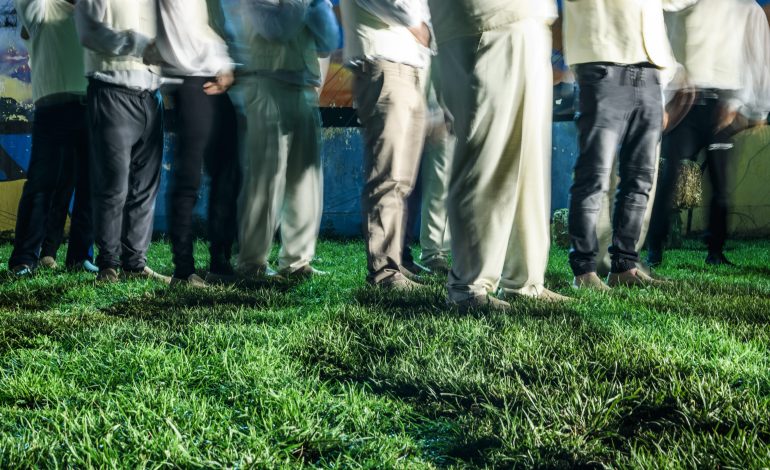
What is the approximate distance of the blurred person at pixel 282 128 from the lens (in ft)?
14.6

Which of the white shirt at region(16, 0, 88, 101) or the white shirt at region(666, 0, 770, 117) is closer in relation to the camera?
the white shirt at region(666, 0, 770, 117)

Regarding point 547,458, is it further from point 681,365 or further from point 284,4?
point 284,4

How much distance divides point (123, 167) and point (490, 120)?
2385mm

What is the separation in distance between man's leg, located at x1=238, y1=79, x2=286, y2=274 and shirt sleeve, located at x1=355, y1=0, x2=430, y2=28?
0.81 meters

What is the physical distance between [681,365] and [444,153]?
3280 mm

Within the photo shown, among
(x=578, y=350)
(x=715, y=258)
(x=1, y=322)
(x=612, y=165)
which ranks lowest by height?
(x=715, y=258)

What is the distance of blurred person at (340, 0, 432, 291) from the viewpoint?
13.0 ft

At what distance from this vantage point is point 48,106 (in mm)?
4984

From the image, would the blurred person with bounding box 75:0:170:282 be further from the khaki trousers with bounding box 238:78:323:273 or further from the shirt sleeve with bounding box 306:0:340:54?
the shirt sleeve with bounding box 306:0:340:54

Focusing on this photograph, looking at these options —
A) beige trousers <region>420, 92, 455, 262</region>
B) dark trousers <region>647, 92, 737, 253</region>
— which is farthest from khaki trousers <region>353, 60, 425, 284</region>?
dark trousers <region>647, 92, 737, 253</region>

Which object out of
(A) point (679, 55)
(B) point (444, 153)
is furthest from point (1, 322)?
(A) point (679, 55)

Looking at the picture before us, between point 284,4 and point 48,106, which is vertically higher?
point 284,4

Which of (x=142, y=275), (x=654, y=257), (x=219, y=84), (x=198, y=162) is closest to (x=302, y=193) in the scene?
(x=198, y=162)

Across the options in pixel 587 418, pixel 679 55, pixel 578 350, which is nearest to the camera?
pixel 587 418
